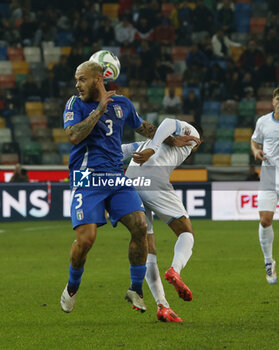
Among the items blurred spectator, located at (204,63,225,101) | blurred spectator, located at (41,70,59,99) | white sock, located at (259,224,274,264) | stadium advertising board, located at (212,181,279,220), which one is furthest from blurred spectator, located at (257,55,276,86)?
white sock, located at (259,224,274,264)

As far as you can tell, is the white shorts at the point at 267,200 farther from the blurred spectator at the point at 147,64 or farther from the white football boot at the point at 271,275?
the blurred spectator at the point at 147,64

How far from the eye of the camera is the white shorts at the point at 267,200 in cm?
888

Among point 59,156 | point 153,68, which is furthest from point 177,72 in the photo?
point 59,156

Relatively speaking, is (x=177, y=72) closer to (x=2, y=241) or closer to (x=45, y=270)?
(x=2, y=241)

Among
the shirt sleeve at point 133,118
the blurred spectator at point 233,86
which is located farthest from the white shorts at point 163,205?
the blurred spectator at point 233,86

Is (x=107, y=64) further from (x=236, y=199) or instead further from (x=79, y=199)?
(x=236, y=199)

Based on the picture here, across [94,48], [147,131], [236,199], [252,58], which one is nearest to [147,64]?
[94,48]

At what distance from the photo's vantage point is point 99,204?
592 centimetres

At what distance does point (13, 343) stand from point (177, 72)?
17828 mm

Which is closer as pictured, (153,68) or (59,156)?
(59,156)

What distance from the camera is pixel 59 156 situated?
20109mm

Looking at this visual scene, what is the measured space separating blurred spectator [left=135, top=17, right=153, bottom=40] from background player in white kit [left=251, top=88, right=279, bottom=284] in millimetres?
14827

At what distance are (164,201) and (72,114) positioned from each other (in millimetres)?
1196

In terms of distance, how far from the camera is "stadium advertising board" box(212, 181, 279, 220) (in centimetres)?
1747
